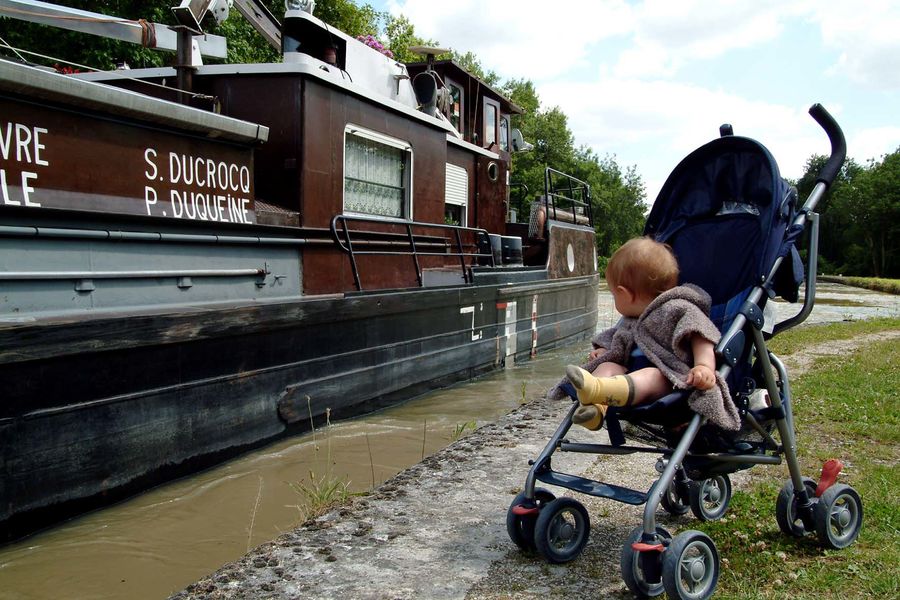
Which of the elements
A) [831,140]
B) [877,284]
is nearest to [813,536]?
[831,140]

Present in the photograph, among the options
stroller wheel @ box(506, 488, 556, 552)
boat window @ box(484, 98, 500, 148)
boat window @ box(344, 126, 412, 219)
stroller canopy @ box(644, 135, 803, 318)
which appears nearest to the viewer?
stroller wheel @ box(506, 488, 556, 552)

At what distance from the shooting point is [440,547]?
3221 millimetres

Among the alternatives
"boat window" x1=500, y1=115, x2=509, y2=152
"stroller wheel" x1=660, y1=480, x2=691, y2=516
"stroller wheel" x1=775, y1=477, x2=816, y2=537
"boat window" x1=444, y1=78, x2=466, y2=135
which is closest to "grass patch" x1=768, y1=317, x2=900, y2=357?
"boat window" x1=500, y1=115, x2=509, y2=152

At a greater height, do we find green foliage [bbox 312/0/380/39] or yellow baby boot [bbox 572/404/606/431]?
green foliage [bbox 312/0/380/39]

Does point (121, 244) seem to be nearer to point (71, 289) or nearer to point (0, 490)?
point (71, 289)

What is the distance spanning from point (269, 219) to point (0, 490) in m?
3.00

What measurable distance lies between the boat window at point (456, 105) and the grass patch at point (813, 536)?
6.21m

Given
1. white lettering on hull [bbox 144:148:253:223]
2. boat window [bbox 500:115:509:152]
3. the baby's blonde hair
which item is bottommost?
the baby's blonde hair

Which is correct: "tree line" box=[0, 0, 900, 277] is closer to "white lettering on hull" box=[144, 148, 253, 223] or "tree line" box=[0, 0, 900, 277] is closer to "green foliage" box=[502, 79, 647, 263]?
"green foliage" box=[502, 79, 647, 263]

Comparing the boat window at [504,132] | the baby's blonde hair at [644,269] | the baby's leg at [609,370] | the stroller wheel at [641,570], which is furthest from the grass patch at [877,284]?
the stroller wheel at [641,570]

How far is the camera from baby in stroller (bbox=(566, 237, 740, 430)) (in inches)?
106

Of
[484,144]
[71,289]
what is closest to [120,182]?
[71,289]

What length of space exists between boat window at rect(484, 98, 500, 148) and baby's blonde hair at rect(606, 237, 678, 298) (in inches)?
344

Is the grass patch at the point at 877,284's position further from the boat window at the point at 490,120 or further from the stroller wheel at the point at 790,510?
the stroller wheel at the point at 790,510
